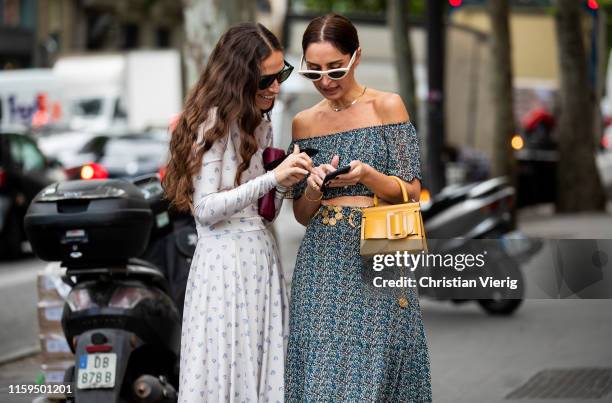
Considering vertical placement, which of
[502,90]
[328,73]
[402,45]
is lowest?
[502,90]

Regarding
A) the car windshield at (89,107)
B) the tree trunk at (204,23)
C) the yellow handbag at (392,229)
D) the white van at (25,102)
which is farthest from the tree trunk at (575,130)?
the yellow handbag at (392,229)

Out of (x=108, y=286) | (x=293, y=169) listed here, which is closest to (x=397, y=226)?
(x=293, y=169)

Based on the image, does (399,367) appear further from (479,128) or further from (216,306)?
(479,128)

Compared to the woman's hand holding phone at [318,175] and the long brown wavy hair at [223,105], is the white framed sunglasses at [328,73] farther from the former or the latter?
the woman's hand holding phone at [318,175]

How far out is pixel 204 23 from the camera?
12727 millimetres

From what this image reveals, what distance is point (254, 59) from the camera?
4801 mm

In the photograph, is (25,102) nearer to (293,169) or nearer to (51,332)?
(51,332)

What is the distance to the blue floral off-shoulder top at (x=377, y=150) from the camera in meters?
4.73

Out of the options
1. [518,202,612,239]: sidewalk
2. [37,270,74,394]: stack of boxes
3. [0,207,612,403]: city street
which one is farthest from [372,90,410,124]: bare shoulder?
[518,202,612,239]: sidewalk

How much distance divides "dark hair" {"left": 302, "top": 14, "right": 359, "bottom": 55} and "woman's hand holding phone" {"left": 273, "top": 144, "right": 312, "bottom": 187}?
0.39 meters

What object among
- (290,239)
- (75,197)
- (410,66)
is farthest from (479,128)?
(75,197)

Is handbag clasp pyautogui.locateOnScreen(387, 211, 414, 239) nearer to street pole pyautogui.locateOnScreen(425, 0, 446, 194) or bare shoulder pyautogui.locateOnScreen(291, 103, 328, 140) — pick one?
bare shoulder pyautogui.locateOnScreen(291, 103, 328, 140)

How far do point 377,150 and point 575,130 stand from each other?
1781 centimetres

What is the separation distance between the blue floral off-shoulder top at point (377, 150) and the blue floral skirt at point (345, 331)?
16 centimetres
